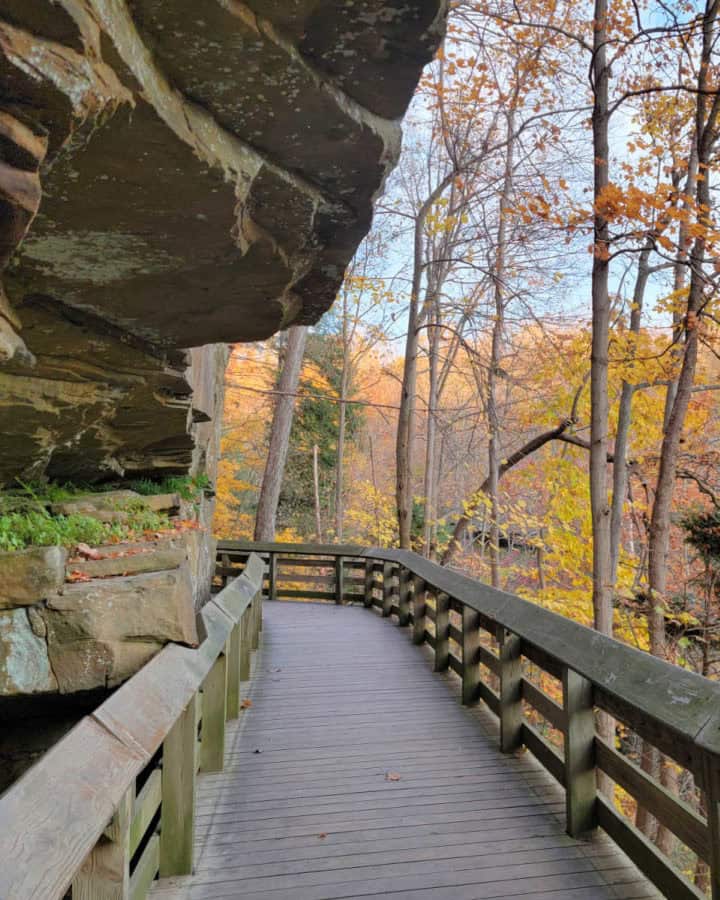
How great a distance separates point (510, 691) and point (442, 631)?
2045mm

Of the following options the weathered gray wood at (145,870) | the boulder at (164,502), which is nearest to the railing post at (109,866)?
the weathered gray wood at (145,870)

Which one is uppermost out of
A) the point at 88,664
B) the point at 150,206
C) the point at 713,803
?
the point at 150,206

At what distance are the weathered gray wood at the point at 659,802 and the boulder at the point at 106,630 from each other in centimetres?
229

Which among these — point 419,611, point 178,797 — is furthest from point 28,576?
point 419,611

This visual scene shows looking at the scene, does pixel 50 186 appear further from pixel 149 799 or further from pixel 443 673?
pixel 443 673

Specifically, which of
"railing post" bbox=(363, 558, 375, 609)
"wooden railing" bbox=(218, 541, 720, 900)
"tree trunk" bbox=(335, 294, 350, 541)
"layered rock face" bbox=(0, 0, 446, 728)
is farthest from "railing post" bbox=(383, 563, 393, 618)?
"tree trunk" bbox=(335, 294, 350, 541)

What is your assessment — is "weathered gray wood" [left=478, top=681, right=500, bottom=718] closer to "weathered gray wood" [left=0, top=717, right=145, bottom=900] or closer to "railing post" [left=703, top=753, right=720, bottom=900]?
"railing post" [left=703, top=753, right=720, bottom=900]

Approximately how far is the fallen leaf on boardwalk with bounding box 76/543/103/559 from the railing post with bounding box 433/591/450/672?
3.12m

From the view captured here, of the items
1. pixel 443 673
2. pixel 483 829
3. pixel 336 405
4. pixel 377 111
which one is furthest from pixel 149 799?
pixel 336 405

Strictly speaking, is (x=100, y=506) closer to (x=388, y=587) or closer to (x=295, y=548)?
(x=388, y=587)

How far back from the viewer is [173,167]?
8.95 ft

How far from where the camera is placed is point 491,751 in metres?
4.20

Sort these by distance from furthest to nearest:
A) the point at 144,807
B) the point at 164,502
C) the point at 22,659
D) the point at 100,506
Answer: the point at 164,502 < the point at 100,506 < the point at 22,659 < the point at 144,807

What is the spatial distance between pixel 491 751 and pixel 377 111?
4.01 m
